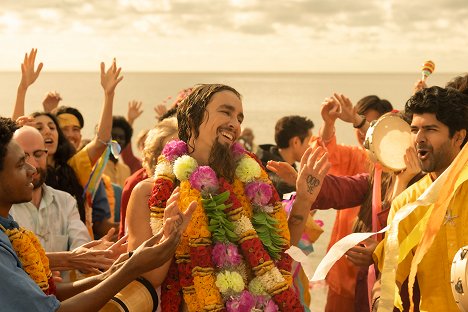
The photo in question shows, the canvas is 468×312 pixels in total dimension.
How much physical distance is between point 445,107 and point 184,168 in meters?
1.52

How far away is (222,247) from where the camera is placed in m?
3.68

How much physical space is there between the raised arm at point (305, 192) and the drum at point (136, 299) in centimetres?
97

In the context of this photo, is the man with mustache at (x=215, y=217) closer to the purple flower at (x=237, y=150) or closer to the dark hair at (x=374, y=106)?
the purple flower at (x=237, y=150)

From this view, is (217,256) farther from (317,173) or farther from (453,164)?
(453,164)

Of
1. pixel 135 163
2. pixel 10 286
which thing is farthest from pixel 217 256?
pixel 135 163

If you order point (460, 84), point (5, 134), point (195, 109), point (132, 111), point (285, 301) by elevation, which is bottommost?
point (285, 301)

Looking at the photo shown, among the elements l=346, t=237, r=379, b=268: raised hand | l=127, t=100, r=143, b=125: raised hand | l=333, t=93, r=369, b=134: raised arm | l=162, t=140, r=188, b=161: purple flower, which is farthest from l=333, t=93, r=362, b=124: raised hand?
l=127, t=100, r=143, b=125: raised hand

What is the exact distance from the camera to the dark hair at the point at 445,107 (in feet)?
13.4

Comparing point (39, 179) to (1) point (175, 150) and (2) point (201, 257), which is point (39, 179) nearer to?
(1) point (175, 150)

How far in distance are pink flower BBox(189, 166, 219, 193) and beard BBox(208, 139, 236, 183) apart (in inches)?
2.2

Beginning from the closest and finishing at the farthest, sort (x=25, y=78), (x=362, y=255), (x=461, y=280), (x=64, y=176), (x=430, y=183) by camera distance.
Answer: (x=461, y=280)
(x=430, y=183)
(x=362, y=255)
(x=64, y=176)
(x=25, y=78)

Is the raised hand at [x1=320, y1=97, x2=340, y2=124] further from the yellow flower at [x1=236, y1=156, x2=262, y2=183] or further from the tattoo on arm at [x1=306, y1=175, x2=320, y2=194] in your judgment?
the yellow flower at [x1=236, y1=156, x2=262, y2=183]

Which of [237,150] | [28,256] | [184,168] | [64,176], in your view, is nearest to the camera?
[28,256]

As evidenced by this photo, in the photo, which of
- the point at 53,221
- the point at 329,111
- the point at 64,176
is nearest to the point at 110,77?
the point at 64,176
